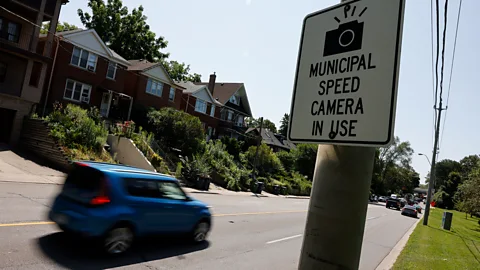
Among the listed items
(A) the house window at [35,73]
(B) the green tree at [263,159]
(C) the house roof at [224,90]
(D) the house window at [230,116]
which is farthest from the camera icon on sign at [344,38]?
(D) the house window at [230,116]

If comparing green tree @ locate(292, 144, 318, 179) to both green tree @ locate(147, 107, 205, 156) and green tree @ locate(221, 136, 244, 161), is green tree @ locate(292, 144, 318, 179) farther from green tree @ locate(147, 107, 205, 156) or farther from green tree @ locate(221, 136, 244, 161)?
green tree @ locate(147, 107, 205, 156)

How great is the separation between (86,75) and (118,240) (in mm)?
25849

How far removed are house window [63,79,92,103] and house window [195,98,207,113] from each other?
15.7 metres

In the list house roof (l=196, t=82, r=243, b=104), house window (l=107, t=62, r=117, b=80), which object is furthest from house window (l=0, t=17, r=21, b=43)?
house roof (l=196, t=82, r=243, b=104)

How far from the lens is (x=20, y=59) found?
24.7 m

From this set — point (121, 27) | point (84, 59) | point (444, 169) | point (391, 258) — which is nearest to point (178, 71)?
point (121, 27)

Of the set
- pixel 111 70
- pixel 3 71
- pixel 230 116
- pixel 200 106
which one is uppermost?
pixel 111 70

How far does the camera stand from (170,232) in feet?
25.5

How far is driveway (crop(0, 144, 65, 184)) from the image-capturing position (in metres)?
14.7

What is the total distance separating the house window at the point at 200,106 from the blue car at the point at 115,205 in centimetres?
3564

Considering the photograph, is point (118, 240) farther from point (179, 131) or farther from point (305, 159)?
point (305, 159)

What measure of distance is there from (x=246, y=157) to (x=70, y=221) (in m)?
35.8

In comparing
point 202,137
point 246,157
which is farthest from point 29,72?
point 246,157

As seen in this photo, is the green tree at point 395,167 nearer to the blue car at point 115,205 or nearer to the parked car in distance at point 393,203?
the parked car in distance at point 393,203
